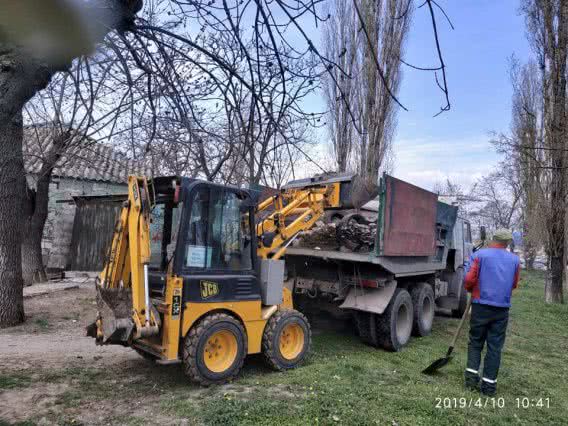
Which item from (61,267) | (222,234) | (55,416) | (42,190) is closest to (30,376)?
(55,416)

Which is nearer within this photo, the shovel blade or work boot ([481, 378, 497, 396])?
work boot ([481, 378, 497, 396])

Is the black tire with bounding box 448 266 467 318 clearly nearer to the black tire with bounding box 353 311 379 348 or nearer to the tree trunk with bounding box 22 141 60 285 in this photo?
the black tire with bounding box 353 311 379 348

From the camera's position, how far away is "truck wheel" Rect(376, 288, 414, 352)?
269 inches

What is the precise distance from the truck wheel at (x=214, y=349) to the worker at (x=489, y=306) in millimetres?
2698

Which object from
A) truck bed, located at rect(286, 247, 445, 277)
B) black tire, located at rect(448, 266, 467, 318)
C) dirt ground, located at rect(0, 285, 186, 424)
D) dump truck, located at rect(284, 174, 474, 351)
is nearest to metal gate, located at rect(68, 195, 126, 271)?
dirt ground, located at rect(0, 285, 186, 424)

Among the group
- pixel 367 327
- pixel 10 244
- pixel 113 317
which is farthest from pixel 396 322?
pixel 10 244

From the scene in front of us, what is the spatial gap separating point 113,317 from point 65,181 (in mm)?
14751

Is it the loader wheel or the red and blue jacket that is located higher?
the red and blue jacket

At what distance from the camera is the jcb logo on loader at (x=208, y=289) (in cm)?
496

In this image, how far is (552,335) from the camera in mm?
9234

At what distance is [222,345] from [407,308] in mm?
3532

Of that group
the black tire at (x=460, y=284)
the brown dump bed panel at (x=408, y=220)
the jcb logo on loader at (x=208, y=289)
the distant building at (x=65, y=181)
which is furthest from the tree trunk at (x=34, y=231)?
the black tire at (x=460, y=284)

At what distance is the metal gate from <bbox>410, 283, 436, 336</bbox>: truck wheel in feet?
29.4

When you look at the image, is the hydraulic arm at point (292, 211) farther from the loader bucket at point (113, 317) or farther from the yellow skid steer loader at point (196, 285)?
the loader bucket at point (113, 317)
